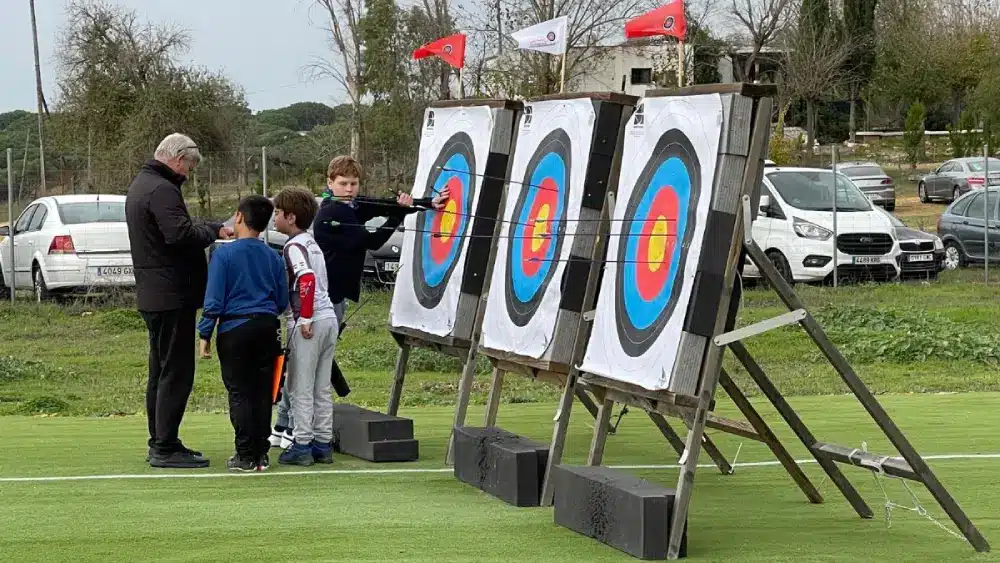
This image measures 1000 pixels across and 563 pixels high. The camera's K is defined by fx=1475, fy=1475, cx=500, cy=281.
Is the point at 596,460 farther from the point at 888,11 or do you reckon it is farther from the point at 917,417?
the point at 888,11

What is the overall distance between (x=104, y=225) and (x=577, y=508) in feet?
46.1

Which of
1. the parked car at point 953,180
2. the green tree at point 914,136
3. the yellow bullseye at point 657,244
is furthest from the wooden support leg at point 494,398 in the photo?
the green tree at point 914,136

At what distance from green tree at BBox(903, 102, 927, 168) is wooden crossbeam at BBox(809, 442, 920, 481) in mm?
47128

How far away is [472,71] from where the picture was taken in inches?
1437

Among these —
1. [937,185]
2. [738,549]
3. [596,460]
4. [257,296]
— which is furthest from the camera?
[937,185]

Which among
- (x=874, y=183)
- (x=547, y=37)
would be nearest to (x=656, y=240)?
(x=547, y=37)

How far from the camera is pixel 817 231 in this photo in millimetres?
21797

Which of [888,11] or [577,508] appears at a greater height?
[888,11]

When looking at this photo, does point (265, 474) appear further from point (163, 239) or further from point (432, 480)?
point (163, 239)

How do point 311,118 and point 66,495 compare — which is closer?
point 66,495

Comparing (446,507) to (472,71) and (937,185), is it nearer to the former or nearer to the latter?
(472,71)

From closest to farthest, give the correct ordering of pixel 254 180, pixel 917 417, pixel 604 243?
1. pixel 604 243
2. pixel 917 417
3. pixel 254 180

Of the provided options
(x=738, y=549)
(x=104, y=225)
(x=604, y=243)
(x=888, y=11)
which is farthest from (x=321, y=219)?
(x=888, y=11)

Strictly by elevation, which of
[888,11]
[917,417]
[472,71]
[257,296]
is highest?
[888,11]
